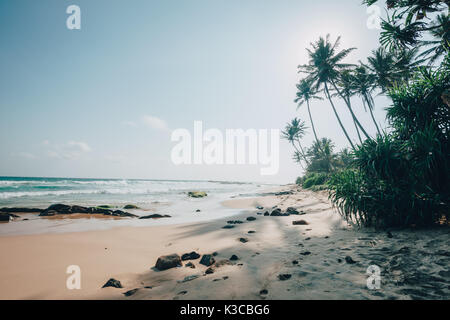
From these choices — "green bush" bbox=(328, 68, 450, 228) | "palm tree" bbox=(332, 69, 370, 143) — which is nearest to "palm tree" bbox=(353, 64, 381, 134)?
"palm tree" bbox=(332, 69, 370, 143)

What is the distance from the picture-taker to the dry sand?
2447mm

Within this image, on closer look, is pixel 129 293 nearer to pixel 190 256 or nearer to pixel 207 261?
pixel 207 261

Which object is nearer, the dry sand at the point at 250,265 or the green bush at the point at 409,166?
the dry sand at the point at 250,265

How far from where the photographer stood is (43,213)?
1002 centimetres

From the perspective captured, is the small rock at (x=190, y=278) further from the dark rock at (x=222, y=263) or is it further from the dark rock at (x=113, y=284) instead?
the dark rock at (x=113, y=284)

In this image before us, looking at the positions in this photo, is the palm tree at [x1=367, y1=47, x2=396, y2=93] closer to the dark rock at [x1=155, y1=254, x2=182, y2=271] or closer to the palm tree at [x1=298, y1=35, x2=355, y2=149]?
the palm tree at [x1=298, y1=35, x2=355, y2=149]

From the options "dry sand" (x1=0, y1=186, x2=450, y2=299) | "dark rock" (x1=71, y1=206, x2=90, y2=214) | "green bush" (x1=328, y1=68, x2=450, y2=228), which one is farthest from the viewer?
"dark rock" (x1=71, y1=206, x2=90, y2=214)

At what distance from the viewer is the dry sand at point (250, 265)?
8.03 feet

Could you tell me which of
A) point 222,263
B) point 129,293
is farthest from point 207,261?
point 129,293

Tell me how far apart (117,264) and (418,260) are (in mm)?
5320

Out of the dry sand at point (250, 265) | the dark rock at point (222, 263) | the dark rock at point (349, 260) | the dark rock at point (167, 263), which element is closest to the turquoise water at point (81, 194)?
the dry sand at point (250, 265)

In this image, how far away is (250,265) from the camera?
3.48 m
